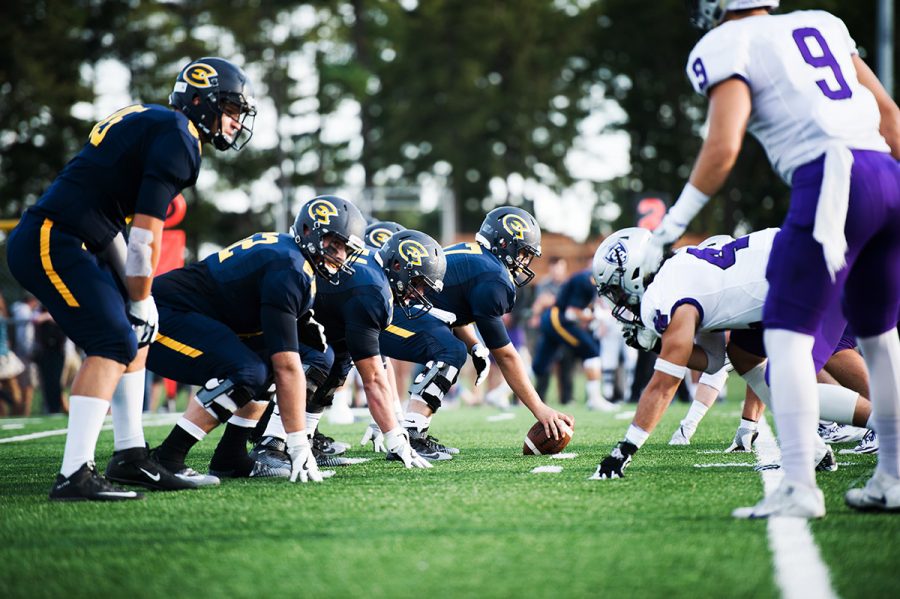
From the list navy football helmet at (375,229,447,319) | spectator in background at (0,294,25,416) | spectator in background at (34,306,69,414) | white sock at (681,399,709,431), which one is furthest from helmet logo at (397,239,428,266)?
spectator in background at (0,294,25,416)

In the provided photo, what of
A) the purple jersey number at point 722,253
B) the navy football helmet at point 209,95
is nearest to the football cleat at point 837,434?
the purple jersey number at point 722,253

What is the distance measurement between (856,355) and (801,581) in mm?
3246

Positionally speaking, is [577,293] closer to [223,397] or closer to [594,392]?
[594,392]

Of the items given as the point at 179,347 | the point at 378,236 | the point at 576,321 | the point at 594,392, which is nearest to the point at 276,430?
the point at 179,347

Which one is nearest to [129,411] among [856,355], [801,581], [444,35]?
[801,581]

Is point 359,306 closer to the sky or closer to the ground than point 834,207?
closer to the ground

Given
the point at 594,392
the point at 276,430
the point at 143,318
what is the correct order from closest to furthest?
the point at 143,318
the point at 276,430
the point at 594,392

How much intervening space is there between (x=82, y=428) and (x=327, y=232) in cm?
170

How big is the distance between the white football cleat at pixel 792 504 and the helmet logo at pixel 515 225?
154 inches

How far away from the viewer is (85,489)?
15.9 ft

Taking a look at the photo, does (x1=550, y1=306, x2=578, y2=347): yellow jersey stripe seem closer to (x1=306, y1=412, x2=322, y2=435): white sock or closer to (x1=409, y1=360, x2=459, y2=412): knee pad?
(x1=409, y1=360, x2=459, y2=412): knee pad

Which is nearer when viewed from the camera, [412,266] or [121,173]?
[121,173]

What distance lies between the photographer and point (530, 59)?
37219 millimetres

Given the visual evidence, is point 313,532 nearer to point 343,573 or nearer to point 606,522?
point 343,573
